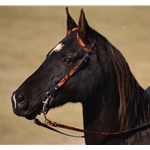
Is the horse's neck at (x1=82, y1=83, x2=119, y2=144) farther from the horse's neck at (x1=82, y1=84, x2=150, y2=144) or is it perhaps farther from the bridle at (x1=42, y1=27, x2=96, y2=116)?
the bridle at (x1=42, y1=27, x2=96, y2=116)

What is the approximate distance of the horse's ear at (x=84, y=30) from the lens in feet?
8.95

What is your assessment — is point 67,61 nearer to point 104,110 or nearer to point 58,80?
point 58,80

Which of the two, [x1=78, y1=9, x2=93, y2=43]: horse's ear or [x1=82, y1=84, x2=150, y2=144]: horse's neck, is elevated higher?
[x1=78, y1=9, x2=93, y2=43]: horse's ear

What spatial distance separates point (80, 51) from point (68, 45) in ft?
0.32

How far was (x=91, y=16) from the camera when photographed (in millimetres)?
6473

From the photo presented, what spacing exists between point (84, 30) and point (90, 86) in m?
0.40

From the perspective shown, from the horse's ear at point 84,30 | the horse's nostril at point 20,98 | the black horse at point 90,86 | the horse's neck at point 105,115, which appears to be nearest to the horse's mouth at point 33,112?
the black horse at point 90,86

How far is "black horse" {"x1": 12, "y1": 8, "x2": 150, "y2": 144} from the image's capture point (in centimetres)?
276

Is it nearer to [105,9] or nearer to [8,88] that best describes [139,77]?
[105,9]

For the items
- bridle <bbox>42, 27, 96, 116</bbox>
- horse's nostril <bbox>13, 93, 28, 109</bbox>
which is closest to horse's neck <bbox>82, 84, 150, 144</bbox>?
bridle <bbox>42, 27, 96, 116</bbox>

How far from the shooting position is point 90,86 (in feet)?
9.04

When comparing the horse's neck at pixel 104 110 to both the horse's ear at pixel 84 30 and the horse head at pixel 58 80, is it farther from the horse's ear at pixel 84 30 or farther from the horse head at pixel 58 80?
the horse's ear at pixel 84 30
